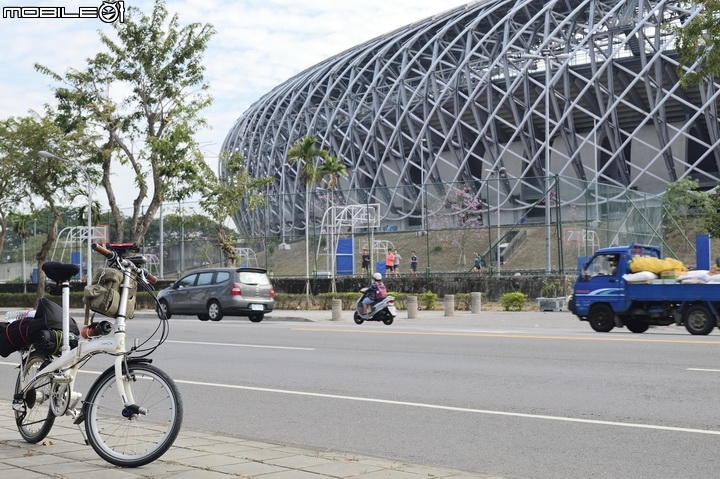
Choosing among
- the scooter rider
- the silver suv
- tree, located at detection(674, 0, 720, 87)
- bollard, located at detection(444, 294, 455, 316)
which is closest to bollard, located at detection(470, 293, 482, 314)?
bollard, located at detection(444, 294, 455, 316)

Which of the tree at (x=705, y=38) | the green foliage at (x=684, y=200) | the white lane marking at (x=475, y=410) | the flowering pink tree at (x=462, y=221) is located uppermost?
the tree at (x=705, y=38)

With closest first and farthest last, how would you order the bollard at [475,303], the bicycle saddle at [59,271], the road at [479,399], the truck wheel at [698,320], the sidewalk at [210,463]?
the sidewalk at [210,463]
the bicycle saddle at [59,271]
the road at [479,399]
the truck wheel at [698,320]
the bollard at [475,303]

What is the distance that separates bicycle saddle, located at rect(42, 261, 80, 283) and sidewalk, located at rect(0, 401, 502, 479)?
122 centimetres

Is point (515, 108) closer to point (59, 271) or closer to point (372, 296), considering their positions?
point (372, 296)


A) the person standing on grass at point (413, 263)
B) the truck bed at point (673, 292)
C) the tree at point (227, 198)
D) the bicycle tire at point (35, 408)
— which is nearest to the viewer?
the bicycle tire at point (35, 408)

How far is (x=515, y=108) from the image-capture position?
186 feet

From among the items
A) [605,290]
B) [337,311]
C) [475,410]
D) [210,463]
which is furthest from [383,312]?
[210,463]

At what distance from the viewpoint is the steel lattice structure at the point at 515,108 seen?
4888 centimetres

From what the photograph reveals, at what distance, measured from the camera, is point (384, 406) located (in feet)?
29.2

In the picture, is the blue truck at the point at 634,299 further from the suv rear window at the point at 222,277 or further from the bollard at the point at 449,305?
the suv rear window at the point at 222,277

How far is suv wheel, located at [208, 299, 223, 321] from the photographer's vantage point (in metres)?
26.6

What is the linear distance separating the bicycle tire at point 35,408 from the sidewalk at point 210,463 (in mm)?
97

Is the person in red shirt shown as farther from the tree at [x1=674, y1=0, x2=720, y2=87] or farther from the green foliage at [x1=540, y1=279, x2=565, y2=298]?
the tree at [x1=674, y1=0, x2=720, y2=87]

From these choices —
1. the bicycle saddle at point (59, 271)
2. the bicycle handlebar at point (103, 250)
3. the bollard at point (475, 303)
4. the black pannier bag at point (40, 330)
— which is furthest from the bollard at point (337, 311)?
the bicycle handlebar at point (103, 250)
